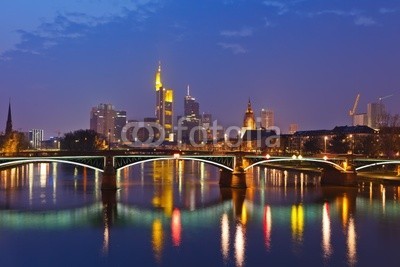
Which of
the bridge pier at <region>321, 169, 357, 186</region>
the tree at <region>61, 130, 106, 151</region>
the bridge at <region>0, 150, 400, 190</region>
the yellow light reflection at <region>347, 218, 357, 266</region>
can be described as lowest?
the yellow light reflection at <region>347, 218, 357, 266</region>

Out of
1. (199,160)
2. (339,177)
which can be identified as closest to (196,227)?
(199,160)

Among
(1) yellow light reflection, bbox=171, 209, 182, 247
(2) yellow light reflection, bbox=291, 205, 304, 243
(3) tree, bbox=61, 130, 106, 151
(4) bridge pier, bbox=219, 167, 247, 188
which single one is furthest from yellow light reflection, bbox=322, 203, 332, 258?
(3) tree, bbox=61, 130, 106, 151

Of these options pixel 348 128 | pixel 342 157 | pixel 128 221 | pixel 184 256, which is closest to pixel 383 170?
pixel 342 157

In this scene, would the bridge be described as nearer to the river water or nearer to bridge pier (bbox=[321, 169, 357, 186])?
bridge pier (bbox=[321, 169, 357, 186])

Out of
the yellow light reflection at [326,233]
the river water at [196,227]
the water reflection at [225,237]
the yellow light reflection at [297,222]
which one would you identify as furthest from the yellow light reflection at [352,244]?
the water reflection at [225,237]

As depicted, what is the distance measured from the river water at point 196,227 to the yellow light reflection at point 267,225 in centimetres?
9

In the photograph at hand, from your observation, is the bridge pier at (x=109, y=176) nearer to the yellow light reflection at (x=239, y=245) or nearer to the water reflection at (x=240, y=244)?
the water reflection at (x=240, y=244)

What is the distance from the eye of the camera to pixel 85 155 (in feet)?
208

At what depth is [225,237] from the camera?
38844 mm

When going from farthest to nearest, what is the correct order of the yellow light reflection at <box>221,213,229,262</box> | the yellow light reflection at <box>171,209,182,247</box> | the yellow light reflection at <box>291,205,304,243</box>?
the yellow light reflection at <box>291,205,304,243</box> → the yellow light reflection at <box>171,209,182,247</box> → the yellow light reflection at <box>221,213,229,262</box>

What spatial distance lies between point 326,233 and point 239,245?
900 cm

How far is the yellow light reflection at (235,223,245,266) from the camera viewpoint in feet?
106

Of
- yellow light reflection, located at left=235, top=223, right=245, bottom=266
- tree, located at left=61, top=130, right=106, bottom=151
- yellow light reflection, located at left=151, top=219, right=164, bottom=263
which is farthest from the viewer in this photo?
tree, located at left=61, top=130, right=106, bottom=151

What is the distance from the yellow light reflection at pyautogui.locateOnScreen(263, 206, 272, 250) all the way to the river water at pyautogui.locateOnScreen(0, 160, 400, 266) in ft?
0.28
